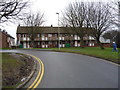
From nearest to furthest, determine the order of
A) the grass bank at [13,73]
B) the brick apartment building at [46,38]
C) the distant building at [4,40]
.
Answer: the grass bank at [13,73]
the distant building at [4,40]
the brick apartment building at [46,38]

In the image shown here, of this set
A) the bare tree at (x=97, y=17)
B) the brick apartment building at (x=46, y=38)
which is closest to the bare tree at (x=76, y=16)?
the bare tree at (x=97, y=17)

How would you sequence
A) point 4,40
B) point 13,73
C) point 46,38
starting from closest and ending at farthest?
1. point 13,73
2. point 46,38
3. point 4,40

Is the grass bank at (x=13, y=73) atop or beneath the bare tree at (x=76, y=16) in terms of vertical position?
beneath

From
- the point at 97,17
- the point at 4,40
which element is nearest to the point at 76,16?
the point at 97,17

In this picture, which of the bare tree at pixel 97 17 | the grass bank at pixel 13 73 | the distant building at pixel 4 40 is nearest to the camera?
the grass bank at pixel 13 73

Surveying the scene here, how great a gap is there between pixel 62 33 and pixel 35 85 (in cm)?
4917

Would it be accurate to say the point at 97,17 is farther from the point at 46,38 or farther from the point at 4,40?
the point at 4,40

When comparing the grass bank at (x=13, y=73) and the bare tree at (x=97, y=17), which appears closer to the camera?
the grass bank at (x=13, y=73)

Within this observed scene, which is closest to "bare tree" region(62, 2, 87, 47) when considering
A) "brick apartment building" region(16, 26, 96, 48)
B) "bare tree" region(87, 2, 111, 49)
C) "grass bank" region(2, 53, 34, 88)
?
"bare tree" region(87, 2, 111, 49)

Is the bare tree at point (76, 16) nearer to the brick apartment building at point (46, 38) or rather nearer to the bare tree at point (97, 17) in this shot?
the bare tree at point (97, 17)

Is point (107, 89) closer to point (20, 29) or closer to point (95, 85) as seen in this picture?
point (95, 85)

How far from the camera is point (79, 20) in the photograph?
111ft

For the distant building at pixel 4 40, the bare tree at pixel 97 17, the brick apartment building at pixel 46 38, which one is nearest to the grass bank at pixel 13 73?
the bare tree at pixel 97 17

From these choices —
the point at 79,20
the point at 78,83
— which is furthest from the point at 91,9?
the point at 78,83
